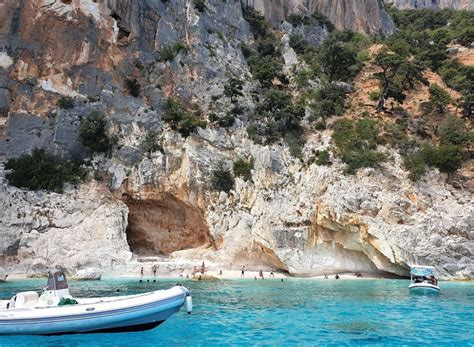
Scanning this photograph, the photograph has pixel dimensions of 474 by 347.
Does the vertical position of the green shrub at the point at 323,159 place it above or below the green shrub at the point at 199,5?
below

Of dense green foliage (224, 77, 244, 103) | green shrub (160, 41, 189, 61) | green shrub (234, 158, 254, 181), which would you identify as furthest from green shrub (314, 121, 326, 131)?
green shrub (160, 41, 189, 61)

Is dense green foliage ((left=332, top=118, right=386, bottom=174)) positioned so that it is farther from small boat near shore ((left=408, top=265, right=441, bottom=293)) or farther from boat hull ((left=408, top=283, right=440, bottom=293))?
boat hull ((left=408, top=283, right=440, bottom=293))

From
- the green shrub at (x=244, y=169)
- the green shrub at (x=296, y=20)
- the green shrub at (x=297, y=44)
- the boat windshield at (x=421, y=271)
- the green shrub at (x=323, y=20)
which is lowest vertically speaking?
the boat windshield at (x=421, y=271)

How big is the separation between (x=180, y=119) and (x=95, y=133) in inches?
305

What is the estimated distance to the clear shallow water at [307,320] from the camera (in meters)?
11.1

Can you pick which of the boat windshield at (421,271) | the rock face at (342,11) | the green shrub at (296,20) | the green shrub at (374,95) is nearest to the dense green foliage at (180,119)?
the green shrub at (374,95)

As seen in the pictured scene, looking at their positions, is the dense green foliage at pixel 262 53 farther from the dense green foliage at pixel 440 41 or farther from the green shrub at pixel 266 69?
the dense green foliage at pixel 440 41

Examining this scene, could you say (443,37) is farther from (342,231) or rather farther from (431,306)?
(431,306)

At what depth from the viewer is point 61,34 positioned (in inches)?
1553

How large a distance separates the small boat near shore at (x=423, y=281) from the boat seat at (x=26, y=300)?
17943mm

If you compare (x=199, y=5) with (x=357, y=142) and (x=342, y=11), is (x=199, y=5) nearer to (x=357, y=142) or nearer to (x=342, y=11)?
(x=357, y=142)

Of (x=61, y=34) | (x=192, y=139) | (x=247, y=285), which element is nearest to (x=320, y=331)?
(x=247, y=285)

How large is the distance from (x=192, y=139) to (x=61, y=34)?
16.3 m

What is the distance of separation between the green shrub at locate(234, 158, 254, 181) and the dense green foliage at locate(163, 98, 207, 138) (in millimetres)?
4939
